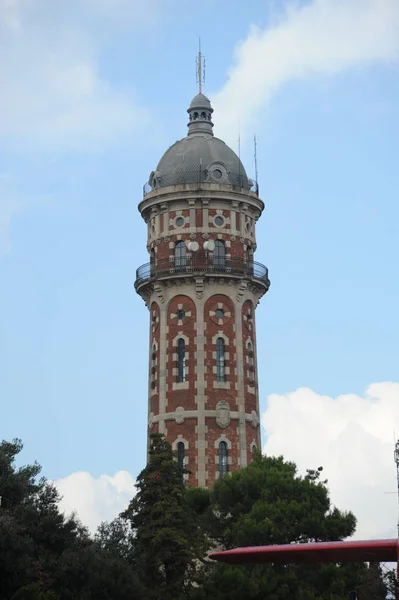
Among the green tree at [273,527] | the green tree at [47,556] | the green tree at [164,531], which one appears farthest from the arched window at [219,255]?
the green tree at [47,556]

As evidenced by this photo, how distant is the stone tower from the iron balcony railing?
3.1 inches

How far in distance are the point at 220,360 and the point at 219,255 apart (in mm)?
8322

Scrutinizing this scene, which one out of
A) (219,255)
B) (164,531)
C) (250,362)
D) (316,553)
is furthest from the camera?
(219,255)

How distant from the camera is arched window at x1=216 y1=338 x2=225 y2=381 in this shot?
301 feet

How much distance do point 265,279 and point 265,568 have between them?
31286 mm

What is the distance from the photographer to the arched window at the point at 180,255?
307ft

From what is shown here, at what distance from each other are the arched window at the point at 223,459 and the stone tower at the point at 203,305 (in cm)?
7

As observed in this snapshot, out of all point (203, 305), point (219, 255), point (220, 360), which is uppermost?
point (219, 255)

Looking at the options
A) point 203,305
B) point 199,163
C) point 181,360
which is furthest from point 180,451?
point 199,163

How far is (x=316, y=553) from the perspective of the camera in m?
54.4

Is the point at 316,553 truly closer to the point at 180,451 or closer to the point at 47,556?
the point at 47,556

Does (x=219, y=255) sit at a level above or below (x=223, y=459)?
above

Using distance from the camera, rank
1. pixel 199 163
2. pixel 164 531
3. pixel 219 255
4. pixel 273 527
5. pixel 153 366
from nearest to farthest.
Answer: pixel 164 531 → pixel 273 527 → pixel 219 255 → pixel 153 366 → pixel 199 163

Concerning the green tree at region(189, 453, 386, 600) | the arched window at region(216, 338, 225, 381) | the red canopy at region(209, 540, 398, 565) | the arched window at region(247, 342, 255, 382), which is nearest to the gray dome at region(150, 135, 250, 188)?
the arched window at region(216, 338, 225, 381)
